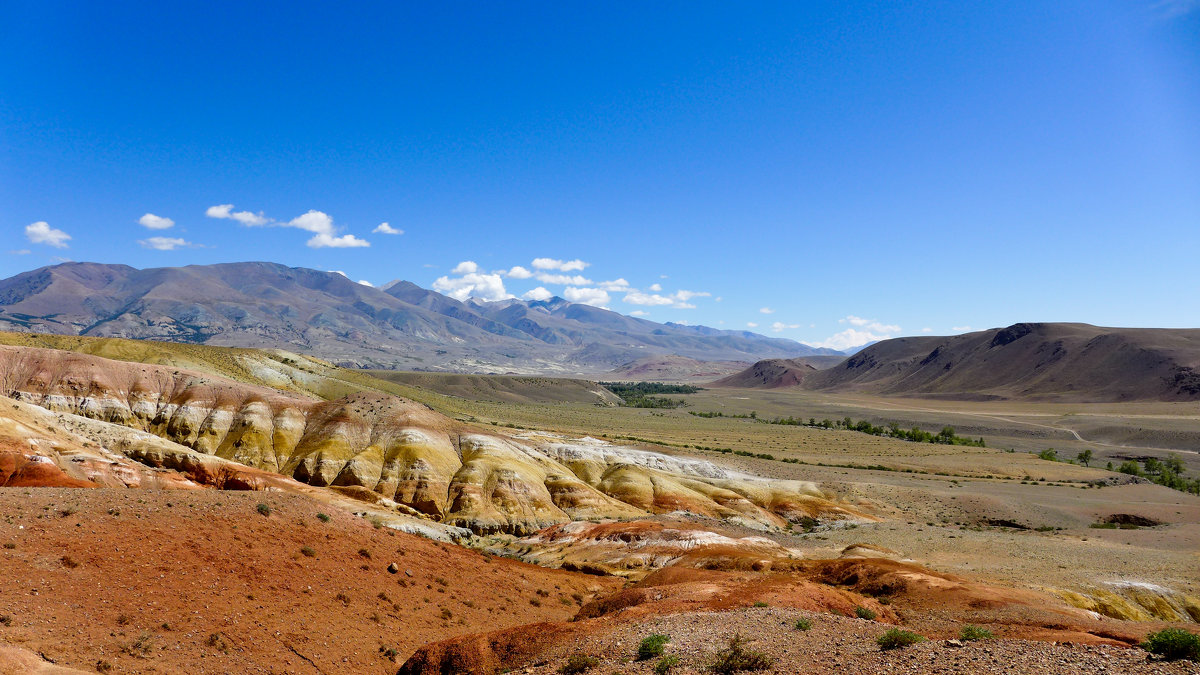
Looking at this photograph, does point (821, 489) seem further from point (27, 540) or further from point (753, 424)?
point (753, 424)

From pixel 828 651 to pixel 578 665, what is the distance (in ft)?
22.0

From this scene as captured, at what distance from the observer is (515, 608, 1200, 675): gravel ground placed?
1265 cm

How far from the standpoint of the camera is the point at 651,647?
15.9 m

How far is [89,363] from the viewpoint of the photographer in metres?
57.9

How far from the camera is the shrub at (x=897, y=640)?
14672 millimetres

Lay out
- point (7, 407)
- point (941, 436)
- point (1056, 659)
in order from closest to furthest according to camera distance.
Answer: point (1056, 659) < point (7, 407) < point (941, 436)

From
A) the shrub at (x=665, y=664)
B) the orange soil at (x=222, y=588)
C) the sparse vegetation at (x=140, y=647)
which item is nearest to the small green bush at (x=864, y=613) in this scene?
the shrub at (x=665, y=664)

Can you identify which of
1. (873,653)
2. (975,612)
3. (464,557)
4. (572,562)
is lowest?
(572,562)

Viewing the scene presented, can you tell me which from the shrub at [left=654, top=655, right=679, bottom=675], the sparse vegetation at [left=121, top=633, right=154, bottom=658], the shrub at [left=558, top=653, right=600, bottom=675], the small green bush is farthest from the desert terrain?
the shrub at [left=558, top=653, right=600, bottom=675]

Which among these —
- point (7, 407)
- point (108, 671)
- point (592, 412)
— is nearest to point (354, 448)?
point (7, 407)

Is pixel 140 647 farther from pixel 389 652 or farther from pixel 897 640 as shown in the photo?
pixel 897 640

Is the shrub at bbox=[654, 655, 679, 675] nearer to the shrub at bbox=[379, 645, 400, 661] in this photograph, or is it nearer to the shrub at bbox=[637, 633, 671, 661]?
the shrub at bbox=[637, 633, 671, 661]

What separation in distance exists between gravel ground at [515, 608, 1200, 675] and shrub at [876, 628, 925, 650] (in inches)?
7.5

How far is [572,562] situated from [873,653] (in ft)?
88.4
